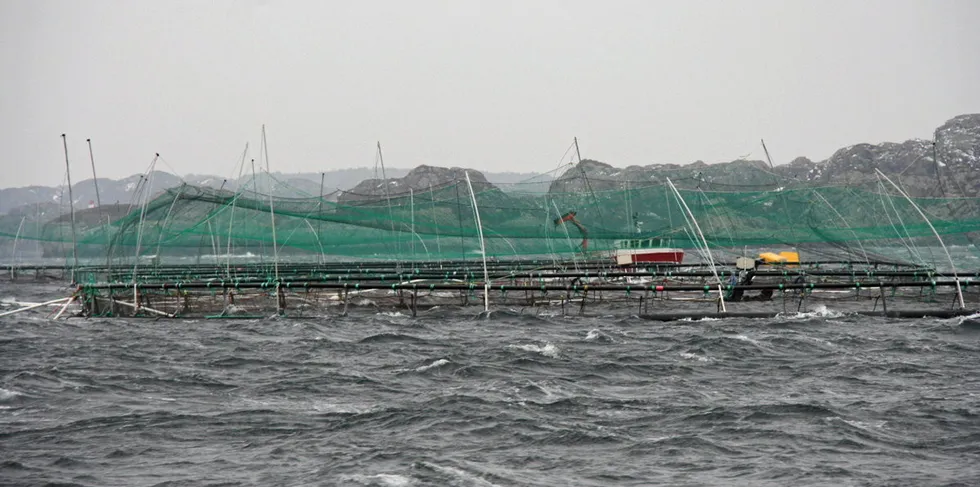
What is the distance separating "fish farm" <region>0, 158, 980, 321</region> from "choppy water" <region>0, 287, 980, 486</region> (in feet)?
19.1

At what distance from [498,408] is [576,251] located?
2968 centimetres

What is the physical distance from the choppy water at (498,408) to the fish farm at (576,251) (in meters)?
5.83

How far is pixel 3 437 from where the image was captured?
12.5 metres

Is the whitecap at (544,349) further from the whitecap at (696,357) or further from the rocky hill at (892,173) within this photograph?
the rocky hill at (892,173)

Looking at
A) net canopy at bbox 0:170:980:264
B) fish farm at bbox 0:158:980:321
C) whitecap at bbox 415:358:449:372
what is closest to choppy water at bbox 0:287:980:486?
whitecap at bbox 415:358:449:372

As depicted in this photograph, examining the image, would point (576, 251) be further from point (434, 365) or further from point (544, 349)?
point (434, 365)

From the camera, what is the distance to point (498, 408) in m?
14.5

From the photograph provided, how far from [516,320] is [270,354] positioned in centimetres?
894

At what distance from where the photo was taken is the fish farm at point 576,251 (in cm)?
2980

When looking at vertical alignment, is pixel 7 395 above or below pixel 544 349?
above

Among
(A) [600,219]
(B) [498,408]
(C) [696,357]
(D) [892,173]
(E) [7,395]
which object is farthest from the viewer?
(D) [892,173]

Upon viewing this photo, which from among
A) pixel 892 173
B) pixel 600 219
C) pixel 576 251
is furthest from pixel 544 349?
pixel 892 173

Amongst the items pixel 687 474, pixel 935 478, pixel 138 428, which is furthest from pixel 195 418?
pixel 935 478

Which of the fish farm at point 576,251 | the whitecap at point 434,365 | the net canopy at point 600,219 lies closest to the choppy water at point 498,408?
the whitecap at point 434,365
